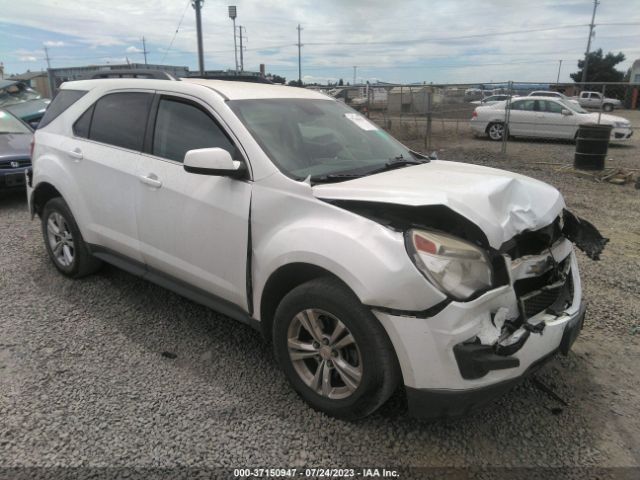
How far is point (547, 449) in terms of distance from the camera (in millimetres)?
2535

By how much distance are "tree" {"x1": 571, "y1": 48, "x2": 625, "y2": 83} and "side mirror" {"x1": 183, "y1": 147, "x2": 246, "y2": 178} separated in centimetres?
6518

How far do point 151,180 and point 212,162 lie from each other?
0.80m

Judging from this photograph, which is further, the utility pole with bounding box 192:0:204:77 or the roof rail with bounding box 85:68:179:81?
the utility pole with bounding box 192:0:204:77

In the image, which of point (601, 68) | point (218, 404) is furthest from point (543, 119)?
point (601, 68)

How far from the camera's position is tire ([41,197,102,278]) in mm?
4332

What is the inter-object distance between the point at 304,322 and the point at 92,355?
5.51 feet

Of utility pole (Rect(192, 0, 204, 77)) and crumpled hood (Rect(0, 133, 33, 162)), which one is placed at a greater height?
utility pole (Rect(192, 0, 204, 77))

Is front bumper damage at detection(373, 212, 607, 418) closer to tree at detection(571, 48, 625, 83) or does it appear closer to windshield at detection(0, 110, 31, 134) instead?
windshield at detection(0, 110, 31, 134)

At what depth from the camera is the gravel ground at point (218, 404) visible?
249cm

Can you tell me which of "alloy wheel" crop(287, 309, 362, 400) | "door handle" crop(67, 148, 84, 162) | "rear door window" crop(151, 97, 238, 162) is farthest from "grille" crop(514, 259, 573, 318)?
"door handle" crop(67, 148, 84, 162)

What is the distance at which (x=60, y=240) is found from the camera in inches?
180

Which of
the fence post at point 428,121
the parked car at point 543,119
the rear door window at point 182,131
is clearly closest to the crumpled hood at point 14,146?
the rear door window at point 182,131

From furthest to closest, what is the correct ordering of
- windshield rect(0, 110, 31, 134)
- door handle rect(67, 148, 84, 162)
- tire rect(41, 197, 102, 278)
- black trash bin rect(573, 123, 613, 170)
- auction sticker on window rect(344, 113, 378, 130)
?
black trash bin rect(573, 123, 613, 170)
windshield rect(0, 110, 31, 134)
tire rect(41, 197, 102, 278)
door handle rect(67, 148, 84, 162)
auction sticker on window rect(344, 113, 378, 130)

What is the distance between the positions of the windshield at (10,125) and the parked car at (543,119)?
13.3 metres
